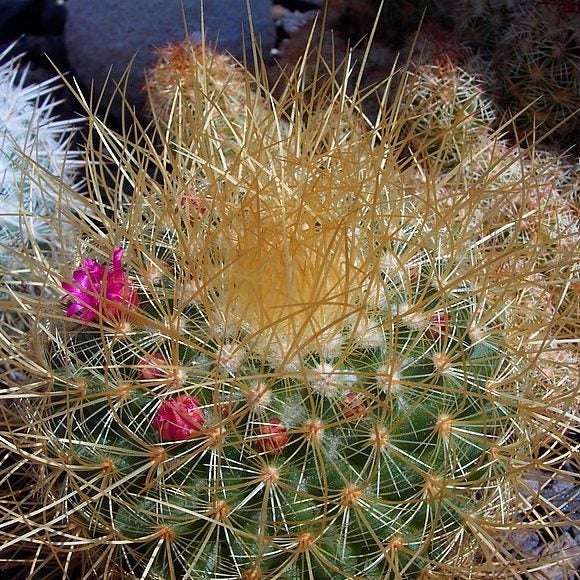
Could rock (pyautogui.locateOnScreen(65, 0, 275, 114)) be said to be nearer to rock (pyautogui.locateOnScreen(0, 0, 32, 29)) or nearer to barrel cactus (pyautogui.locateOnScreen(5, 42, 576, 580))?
rock (pyautogui.locateOnScreen(0, 0, 32, 29))

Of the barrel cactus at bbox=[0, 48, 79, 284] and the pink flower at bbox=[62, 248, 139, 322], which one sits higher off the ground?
the pink flower at bbox=[62, 248, 139, 322]

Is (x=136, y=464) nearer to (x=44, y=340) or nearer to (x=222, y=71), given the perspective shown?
(x=44, y=340)

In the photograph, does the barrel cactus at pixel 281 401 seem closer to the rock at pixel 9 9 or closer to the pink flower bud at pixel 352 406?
the pink flower bud at pixel 352 406

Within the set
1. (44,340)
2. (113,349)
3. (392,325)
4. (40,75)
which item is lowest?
(40,75)

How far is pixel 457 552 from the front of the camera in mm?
1114

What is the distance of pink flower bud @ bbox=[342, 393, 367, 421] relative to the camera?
38.7 inches

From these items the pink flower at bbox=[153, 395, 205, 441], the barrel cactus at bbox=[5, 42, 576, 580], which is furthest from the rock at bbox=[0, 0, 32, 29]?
the pink flower at bbox=[153, 395, 205, 441]

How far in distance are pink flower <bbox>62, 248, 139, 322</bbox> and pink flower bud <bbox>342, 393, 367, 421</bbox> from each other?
1.06 ft

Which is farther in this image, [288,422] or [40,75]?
[40,75]

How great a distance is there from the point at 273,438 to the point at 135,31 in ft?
7.83

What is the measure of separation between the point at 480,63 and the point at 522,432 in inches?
52.0

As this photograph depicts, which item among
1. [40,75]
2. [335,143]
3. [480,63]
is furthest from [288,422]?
[40,75]

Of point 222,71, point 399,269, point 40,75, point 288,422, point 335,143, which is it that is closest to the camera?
point 288,422

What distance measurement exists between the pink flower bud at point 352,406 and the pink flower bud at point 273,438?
0.08 metres
